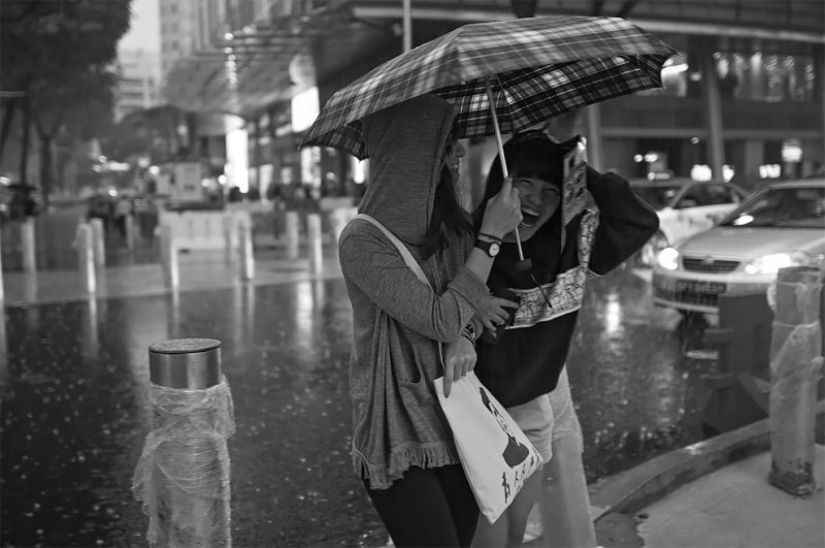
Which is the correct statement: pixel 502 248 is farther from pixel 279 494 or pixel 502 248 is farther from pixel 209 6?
pixel 209 6

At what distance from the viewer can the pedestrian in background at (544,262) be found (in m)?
2.79

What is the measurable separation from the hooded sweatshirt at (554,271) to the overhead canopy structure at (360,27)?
755 inches

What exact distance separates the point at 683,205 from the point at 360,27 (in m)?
13.5

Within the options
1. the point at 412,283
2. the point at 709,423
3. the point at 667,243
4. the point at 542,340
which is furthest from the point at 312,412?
the point at 667,243

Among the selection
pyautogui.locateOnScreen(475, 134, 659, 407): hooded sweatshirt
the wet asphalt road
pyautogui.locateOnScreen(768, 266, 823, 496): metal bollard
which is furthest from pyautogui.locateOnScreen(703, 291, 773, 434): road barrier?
pyautogui.locateOnScreen(475, 134, 659, 407): hooded sweatshirt

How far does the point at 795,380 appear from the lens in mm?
4605

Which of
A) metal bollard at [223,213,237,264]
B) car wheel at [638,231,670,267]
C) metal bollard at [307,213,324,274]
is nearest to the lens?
car wheel at [638,231,670,267]

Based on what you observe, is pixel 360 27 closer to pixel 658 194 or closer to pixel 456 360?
pixel 658 194

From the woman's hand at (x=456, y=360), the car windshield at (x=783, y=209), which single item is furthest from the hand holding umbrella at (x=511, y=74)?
the car windshield at (x=783, y=209)

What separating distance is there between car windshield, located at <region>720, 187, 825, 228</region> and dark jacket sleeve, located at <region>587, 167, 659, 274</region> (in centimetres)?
686

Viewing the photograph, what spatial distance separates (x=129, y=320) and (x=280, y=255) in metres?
9.48

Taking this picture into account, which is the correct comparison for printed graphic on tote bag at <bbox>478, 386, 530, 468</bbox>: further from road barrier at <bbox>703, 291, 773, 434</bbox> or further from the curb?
road barrier at <bbox>703, 291, 773, 434</bbox>

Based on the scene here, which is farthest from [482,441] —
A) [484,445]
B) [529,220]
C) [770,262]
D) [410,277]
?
[770,262]

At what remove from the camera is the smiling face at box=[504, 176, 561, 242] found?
292cm
